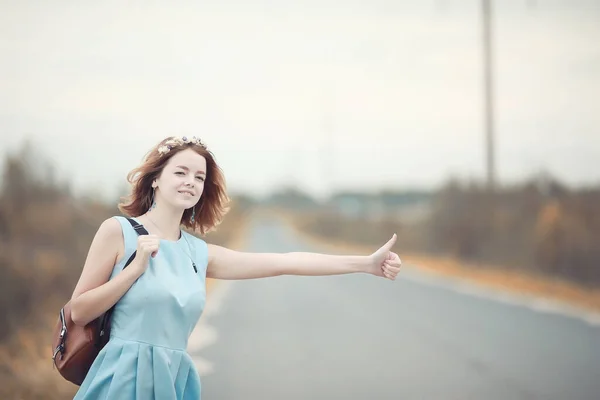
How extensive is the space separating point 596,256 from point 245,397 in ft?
34.4

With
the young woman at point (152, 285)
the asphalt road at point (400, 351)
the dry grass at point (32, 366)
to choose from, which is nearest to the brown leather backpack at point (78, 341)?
the young woman at point (152, 285)

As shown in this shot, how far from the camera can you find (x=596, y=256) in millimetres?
15828

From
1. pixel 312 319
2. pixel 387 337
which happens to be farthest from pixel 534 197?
pixel 387 337

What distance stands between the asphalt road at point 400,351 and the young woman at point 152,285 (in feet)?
12.6

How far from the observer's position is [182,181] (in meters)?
3.23

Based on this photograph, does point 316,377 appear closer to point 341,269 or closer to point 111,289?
point 341,269

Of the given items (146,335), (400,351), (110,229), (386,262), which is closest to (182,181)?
(110,229)

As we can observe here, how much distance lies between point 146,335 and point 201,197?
0.70 m

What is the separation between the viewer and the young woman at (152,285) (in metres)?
3.00

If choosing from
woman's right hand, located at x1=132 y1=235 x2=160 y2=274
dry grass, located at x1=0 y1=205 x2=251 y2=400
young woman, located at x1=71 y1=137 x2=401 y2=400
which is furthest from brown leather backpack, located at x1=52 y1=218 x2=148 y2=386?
dry grass, located at x1=0 y1=205 x2=251 y2=400

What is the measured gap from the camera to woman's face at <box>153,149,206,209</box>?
3223mm

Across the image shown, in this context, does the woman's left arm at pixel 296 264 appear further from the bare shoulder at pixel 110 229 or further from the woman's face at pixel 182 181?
the bare shoulder at pixel 110 229

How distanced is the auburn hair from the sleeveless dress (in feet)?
0.87

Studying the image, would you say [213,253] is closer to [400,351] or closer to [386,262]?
[386,262]
